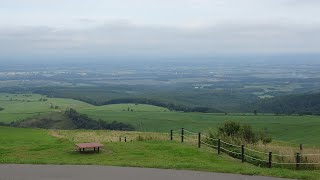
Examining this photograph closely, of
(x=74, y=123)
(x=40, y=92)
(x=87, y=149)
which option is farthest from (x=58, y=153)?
(x=40, y=92)

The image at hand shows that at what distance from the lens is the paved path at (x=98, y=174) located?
1402cm

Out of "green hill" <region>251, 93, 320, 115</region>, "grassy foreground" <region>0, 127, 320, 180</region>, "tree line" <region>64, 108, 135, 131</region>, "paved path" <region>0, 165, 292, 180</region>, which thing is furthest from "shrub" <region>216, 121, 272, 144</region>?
"green hill" <region>251, 93, 320, 115</region>

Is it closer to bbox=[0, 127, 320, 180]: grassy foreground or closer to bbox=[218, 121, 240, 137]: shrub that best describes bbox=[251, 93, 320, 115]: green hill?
bbox=[218, 121, 240, 137]: shrub

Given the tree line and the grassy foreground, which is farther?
the tree line

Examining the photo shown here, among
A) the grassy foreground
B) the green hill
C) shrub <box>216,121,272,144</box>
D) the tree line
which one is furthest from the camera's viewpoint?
the green hill

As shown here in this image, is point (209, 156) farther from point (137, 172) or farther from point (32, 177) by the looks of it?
point (32, 177)

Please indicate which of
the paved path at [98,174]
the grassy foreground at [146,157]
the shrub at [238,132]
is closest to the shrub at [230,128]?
the shrub at [238,132]

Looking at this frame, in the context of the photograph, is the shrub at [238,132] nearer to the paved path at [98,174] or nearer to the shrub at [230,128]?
the shrub at [230,128]

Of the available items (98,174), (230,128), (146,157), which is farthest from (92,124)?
(98,174)

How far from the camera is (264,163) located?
1661cm

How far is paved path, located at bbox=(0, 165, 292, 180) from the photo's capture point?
46.0ft

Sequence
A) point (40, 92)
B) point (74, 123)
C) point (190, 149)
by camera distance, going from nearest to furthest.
A: 1. point (190, 149)
2. point (74, 123)
3. point (40, 92)

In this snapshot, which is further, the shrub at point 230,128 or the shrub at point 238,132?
the shrub at point 230,128

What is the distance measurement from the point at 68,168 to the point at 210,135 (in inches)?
373
